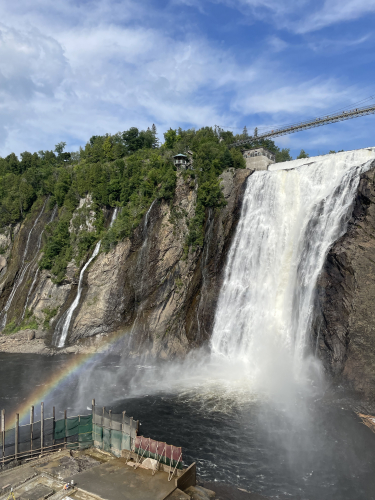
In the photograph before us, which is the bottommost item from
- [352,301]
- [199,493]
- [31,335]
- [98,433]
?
[199,493]

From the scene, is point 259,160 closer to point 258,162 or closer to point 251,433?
point 258,162

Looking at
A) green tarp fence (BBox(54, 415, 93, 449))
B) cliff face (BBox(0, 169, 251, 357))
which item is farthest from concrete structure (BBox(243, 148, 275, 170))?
green tarp fence (BBox(54, 415, 93, 449))

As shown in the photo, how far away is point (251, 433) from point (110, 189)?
4221 centimetres

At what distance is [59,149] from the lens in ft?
327

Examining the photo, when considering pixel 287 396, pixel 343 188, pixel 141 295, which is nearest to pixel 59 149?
pixel 141 295

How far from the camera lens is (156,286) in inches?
1770

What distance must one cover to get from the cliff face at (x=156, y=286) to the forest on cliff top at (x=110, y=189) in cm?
144

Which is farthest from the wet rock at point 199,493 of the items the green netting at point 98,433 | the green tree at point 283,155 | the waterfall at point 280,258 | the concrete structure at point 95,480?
the green tree at point 283,155

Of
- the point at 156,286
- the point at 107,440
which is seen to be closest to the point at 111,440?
the point at 107,440

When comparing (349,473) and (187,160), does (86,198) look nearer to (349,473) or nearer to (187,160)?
(187,160)

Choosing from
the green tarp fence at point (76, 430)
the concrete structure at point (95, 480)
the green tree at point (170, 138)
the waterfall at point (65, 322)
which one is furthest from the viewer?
the green tree at point (170, 138)

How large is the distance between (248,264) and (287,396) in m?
15.5

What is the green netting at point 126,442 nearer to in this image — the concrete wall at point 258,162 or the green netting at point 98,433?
the green netting at point 98,433

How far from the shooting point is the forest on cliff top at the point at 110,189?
48.8m
